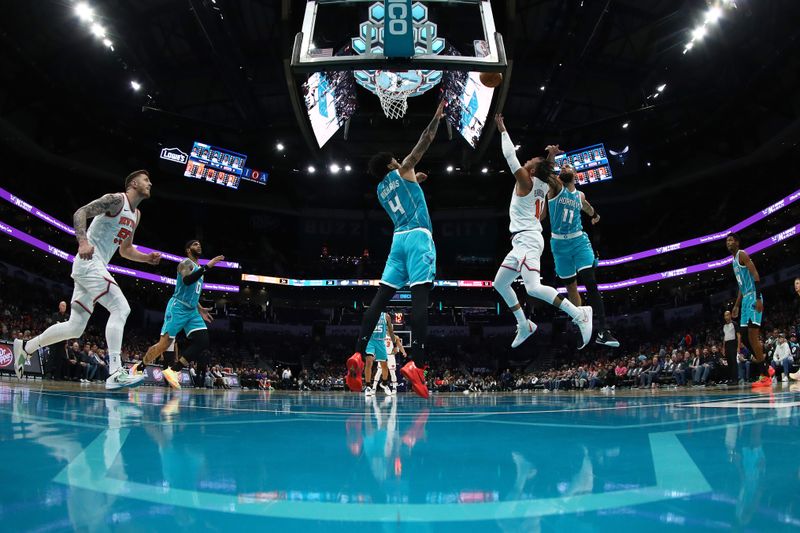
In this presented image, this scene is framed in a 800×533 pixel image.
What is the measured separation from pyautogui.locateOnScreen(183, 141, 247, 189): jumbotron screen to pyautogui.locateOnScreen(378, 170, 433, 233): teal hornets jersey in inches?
985

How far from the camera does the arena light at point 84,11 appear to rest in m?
14.4

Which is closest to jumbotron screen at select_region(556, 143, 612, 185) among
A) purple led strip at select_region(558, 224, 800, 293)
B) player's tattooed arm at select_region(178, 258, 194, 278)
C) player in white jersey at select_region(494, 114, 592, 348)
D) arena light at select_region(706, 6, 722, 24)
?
purple led strip at select_region(558, 224, 800, 293)

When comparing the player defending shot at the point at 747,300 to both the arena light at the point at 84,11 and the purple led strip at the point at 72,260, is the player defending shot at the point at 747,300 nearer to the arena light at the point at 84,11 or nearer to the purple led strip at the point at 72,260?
the arena light at the point at 84,11

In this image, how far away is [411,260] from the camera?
14.5 ft

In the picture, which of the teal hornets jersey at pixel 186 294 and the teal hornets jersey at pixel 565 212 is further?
the teal hornets jersey at pixel 186 294

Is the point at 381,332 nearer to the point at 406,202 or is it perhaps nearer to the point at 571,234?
the point at 571,234

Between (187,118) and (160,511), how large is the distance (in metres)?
25.3

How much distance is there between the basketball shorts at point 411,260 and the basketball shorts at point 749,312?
6014 millimetres

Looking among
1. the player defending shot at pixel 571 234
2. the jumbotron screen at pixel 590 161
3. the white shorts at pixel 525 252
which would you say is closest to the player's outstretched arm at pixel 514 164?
the player defending shot at pixel 571 234

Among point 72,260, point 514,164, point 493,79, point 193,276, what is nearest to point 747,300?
point 514,164

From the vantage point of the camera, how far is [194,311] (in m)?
7.57

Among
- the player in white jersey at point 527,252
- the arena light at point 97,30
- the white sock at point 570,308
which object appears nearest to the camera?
the white sock at point 570,308

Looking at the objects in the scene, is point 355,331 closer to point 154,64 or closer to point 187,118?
point 187,118

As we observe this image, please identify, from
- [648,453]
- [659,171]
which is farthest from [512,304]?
[659,171]
